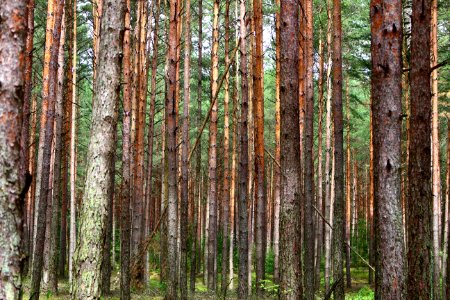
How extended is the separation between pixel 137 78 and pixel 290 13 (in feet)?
30.8

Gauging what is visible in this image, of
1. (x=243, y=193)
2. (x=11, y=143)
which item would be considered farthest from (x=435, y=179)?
(x=11, y=143)

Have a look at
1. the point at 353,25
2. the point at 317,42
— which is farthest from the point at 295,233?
the point at 317,42

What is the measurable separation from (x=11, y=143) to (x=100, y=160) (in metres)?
1.92

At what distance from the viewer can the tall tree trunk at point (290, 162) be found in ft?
21.7

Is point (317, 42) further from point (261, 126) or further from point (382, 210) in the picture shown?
point (382, 210)

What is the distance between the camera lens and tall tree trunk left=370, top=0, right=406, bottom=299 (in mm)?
4957

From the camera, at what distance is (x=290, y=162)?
22.0 feet

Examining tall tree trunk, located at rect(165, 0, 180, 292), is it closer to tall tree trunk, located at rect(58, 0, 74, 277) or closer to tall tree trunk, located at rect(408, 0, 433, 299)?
tall tree trunk, located at rect(58, 0, 74, 277)

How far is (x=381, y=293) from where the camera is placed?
16.5 ft

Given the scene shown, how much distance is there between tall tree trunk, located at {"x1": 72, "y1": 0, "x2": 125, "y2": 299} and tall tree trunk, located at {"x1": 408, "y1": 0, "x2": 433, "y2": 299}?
4.64 m

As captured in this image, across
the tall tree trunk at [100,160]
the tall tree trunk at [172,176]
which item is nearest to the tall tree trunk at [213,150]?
the tall tree trunk at [172,176]

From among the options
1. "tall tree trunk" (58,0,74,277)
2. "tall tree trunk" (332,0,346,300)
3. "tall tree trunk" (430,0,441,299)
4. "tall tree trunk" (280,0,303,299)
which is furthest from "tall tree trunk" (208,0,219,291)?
"tall tree trunk" (430,0,441,299)

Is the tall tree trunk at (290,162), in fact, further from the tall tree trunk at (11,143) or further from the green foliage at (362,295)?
the green foliage at (362,295)

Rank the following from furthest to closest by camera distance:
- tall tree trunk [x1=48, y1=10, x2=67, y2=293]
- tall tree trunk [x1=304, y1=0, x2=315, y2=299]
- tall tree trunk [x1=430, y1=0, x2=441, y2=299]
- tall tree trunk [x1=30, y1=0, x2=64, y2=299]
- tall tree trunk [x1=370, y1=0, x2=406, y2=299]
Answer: tall tree trunk [x1=430, y1=0, x2=441, y2=299] < tall tree trunk [x1=304, y1=0, x2=315, y2=299] < tall tree trunk [x1=48, y1=10, x2=67, y2=293] < tall tree trunk [x1=30, y1=0, x2=64, y2=299] < tall tree trunk [x1=370, y1=0, x2=406, y2=299]
